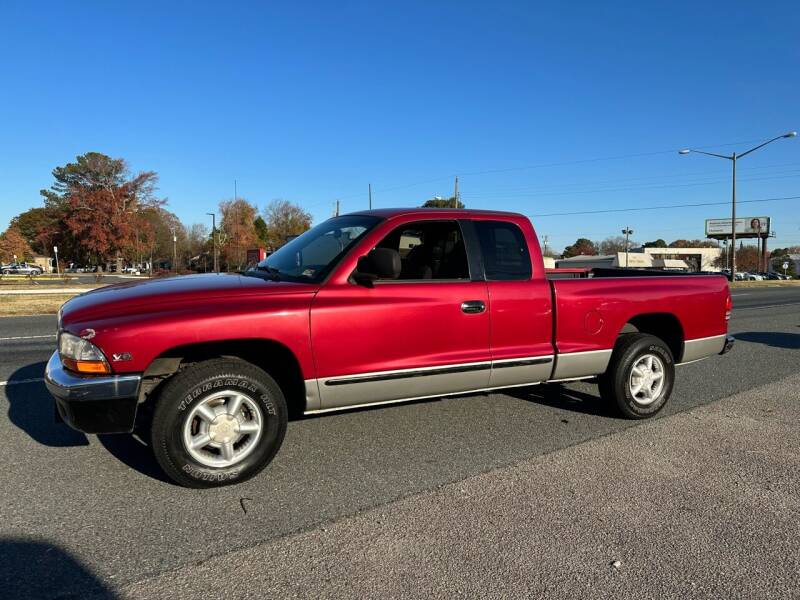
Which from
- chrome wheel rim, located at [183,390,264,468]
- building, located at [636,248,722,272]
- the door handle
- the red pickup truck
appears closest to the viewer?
the red pickup truck

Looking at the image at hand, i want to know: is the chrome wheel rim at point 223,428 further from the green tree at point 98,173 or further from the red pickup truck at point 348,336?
the green tree at point 98,173

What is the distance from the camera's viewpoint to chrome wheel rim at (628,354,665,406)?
4.93 m

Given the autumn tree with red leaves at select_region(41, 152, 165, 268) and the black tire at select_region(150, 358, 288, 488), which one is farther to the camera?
the autumn tree with red leaves at select_region(41, 152, 165, 268)

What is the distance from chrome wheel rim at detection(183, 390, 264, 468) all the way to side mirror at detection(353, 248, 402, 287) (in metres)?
1.09

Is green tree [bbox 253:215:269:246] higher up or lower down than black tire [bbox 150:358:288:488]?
higher up

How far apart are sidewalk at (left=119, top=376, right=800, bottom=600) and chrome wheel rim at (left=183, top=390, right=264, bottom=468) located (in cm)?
49

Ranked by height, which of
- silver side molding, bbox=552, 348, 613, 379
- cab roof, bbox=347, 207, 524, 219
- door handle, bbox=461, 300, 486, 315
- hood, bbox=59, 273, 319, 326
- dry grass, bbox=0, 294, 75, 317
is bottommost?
dry grass, bbox=0, 294, 75, 317

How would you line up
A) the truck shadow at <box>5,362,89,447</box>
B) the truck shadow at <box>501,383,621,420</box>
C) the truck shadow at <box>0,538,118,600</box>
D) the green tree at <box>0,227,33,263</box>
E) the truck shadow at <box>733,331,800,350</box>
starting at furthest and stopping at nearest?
the green tree at <box>0,227,33,263</box> → the truck shadow at <box>733,331,800,350</box> → the truck shadow at <box>501,383,621,420</box> → the truck shadow at <box>5,362,89,447</box> → the truck shadow at <box>0,538,118,600</box>

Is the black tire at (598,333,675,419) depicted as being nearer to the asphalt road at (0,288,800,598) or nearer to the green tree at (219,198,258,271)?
the asphalt road at (0,288,800,598)

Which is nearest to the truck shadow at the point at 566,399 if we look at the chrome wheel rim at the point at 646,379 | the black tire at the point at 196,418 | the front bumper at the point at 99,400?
the chrome wheel rim at the point at 646,379

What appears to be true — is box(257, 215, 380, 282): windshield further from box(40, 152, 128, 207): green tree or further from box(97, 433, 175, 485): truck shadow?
box(40, 152, 128, 207): green tree

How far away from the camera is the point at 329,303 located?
A: 3699 millimetres

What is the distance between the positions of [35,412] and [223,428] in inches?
101

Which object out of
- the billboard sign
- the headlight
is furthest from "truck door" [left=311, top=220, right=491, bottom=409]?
the billboard sign
